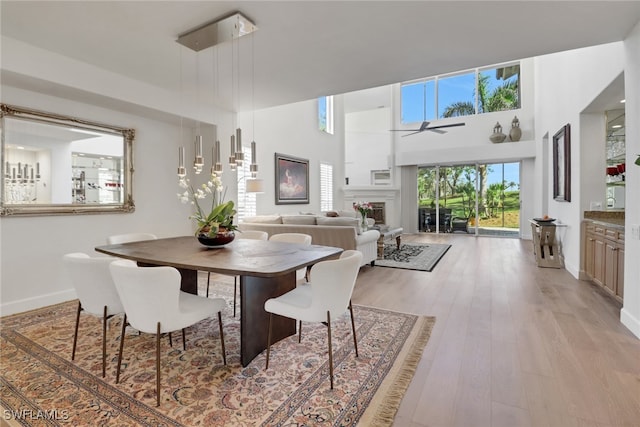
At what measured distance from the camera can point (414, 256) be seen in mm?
6020

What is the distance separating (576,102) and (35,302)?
7.04 meters

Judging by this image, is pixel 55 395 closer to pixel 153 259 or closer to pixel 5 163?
pixel 153 259

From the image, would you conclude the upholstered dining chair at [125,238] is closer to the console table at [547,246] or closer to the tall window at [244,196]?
the tall window at [244,196]

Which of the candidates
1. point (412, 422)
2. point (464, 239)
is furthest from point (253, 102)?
point (464, 239)

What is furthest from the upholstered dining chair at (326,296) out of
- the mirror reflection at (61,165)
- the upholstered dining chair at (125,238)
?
the mirror reflection at (61,165)

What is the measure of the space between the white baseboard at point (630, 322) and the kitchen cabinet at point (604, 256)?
0.50m

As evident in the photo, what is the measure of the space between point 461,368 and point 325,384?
91cm

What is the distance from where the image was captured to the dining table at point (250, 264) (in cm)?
198

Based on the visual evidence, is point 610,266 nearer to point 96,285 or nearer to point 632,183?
point 632,183

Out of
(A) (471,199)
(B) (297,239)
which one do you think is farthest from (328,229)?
(A) (471,199)

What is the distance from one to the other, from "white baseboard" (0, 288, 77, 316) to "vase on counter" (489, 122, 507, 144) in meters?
9.71

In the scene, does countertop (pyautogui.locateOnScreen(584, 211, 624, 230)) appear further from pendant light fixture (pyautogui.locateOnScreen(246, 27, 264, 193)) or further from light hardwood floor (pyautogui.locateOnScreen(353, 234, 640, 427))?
pendant light fixture (pyautogui.locateOnScreen(246, 27, 264, 193))

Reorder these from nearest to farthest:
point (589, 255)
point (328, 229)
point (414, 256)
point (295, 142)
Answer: point (589, 255)
point (328, 229)
point (414, 256)
point (295, 142)

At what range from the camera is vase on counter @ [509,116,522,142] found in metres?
8.47
